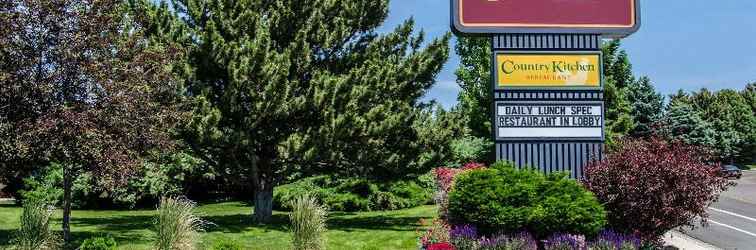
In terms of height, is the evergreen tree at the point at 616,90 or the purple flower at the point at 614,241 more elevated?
the evergreen tree at the point at 616,90

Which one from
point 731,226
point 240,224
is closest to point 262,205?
point 240,224

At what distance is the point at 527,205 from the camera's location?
12453 millimetres

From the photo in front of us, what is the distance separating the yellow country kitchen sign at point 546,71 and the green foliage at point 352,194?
1184 centimetres

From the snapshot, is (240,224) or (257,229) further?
(240,224)

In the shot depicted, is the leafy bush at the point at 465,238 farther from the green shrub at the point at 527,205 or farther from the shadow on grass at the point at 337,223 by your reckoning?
the shadow on grass at the point at 337,223

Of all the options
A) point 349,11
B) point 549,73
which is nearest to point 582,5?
point 549,73

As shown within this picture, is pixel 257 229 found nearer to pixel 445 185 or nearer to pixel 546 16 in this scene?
pixel 445 185

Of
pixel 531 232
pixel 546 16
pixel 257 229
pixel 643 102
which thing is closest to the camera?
pixel 531 232

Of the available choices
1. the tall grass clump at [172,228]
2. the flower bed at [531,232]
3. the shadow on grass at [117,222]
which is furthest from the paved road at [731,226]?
the shadow on grass at [117,222]

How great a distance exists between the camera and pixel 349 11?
805 inches

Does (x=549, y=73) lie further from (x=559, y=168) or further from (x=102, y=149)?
(x=102, y=149)

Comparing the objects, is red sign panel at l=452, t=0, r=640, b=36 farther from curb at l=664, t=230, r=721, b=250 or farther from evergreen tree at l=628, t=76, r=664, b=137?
evergreen tree at l=628, t=76, r=664, b=137

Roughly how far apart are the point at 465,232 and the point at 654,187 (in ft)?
10.9

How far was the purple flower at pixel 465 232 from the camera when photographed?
40.5 ft
